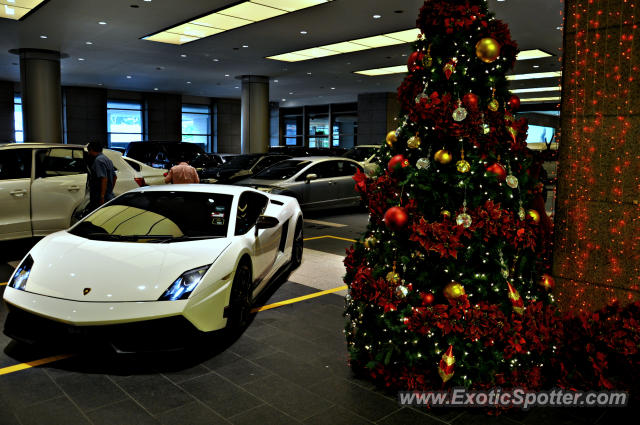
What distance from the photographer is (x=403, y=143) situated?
382cm

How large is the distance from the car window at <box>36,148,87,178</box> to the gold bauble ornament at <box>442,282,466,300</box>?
22.3 ft

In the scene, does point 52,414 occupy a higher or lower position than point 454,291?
lower

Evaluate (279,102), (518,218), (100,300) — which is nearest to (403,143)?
(518,218)

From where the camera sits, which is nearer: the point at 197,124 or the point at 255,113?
the point at 255,113

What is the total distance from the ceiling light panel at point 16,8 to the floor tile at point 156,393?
11.3m

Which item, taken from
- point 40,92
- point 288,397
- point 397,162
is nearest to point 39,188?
point 288,397

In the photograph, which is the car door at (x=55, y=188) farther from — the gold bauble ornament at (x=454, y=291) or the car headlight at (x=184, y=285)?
the gold bauble ornament at (x=454, y=291)

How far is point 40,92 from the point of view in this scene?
59.3 feet

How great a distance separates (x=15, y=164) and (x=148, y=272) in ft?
16.7

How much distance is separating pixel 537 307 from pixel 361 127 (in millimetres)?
29620

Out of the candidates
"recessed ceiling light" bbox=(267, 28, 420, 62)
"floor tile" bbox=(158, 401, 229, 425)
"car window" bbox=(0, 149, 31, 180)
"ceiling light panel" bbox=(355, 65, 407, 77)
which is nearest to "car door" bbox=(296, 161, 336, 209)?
"recessed ceiling light" bbox=(267, 28, 420, 62)

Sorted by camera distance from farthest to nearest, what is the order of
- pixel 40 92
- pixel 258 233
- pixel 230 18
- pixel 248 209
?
pixel 40 92
pixel 230 18
pixel 248 209
pixel 258 233

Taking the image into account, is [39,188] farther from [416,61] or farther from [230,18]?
[230,18]

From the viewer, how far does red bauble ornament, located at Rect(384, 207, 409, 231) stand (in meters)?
3.56
